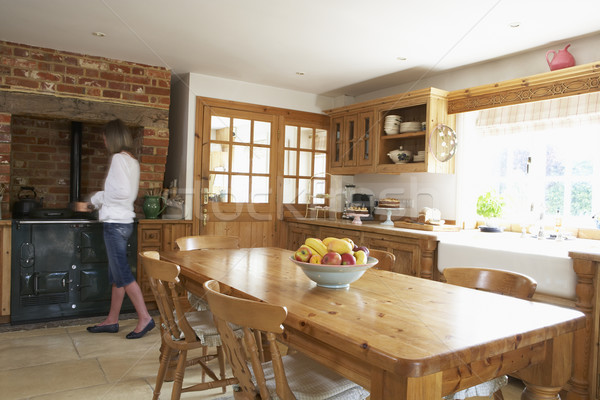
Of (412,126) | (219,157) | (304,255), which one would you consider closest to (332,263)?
(304,255)

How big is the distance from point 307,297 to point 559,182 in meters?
2.77

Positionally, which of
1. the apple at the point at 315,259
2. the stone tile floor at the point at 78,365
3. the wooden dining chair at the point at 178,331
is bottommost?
the stone tile floor at the point at 78,365

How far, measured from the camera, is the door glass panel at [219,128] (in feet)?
15.3

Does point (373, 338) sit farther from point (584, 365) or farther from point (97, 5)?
point (97, 5)

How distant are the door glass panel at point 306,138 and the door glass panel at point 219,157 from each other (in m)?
0.95

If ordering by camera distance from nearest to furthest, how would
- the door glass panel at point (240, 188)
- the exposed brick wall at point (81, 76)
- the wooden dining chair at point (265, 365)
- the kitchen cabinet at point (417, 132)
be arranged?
the wooden dining chair at point (265, 365), the exposed brick wall at point (81, 76), the kitchen cabinet at point (417, 132), the door glass panel at point (240, 188)

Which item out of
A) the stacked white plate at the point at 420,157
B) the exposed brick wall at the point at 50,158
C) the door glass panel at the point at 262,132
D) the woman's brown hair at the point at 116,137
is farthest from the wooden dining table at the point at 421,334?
the exposed brick wall at the point at 50,158

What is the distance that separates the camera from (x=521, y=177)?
378cm

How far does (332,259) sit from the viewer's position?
5.81 ft

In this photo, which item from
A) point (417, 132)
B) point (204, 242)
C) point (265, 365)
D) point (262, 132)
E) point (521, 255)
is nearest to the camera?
point (265, 365)

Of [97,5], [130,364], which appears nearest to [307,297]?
[130,364]

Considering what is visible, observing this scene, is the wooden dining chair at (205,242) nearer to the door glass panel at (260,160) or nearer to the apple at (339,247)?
the apple at (339,247)

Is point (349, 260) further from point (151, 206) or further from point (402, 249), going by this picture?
point (151, 206)

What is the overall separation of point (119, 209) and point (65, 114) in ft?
3.84
